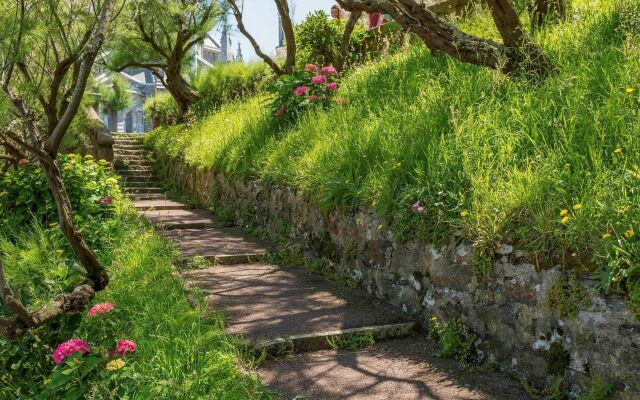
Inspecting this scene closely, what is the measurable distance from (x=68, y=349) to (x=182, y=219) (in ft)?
17.9

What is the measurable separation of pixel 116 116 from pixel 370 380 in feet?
118

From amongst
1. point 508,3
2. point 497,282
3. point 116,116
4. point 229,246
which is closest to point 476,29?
point 508,3

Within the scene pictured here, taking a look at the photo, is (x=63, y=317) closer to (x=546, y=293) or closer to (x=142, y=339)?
(x=142, y=339)

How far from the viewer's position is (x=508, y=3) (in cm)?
556

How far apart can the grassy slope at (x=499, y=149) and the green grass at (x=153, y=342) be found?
1.64m

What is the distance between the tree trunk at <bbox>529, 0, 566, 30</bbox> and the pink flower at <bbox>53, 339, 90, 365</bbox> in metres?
5.60

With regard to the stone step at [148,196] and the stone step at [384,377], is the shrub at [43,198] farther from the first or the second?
the stone step at [148,196]

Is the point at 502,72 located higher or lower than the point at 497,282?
higher

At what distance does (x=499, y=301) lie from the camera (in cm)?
357

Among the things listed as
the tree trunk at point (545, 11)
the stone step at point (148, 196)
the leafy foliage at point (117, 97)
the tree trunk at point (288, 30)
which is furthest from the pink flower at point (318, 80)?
the leafy foliage at point (117, 97)

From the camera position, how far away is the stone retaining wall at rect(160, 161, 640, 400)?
2.89 meters

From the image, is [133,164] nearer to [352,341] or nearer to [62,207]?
[62,207]

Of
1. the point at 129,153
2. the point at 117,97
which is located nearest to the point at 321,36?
the point at 129,153

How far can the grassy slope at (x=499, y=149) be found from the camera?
326cm
